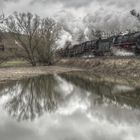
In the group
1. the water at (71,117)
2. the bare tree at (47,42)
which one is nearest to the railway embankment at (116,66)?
the water at (71,117)

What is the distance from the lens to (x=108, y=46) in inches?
1526

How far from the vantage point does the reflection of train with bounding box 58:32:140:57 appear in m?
31.4

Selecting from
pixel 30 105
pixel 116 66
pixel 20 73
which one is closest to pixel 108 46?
pixel 116 66

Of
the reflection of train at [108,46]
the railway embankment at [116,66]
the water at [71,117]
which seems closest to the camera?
the water at [71,117]

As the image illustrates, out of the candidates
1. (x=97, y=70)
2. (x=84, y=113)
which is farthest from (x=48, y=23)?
(x=84, y=113)

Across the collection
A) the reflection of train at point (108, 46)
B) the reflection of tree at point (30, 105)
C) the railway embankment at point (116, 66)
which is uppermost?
the reflection of train at point (108, 46)

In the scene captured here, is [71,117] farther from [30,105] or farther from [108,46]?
[108,46]

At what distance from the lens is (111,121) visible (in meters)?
10.5

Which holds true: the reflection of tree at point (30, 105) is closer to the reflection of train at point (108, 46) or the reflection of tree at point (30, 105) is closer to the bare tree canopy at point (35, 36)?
the reflection of train at point (108, 46)

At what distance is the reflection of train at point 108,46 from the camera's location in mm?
31359

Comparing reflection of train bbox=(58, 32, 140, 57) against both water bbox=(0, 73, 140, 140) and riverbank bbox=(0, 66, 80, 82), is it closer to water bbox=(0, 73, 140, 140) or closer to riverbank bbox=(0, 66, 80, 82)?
riverbank bbox=(0, 66, 80, 82)

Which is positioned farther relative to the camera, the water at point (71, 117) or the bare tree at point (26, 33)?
the bare tree at point (26, 33)

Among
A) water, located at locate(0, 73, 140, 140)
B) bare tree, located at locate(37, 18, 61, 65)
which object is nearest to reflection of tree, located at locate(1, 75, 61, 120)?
water, located at locate(0, 73, 140, 140)

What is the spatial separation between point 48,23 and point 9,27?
7.90 m
